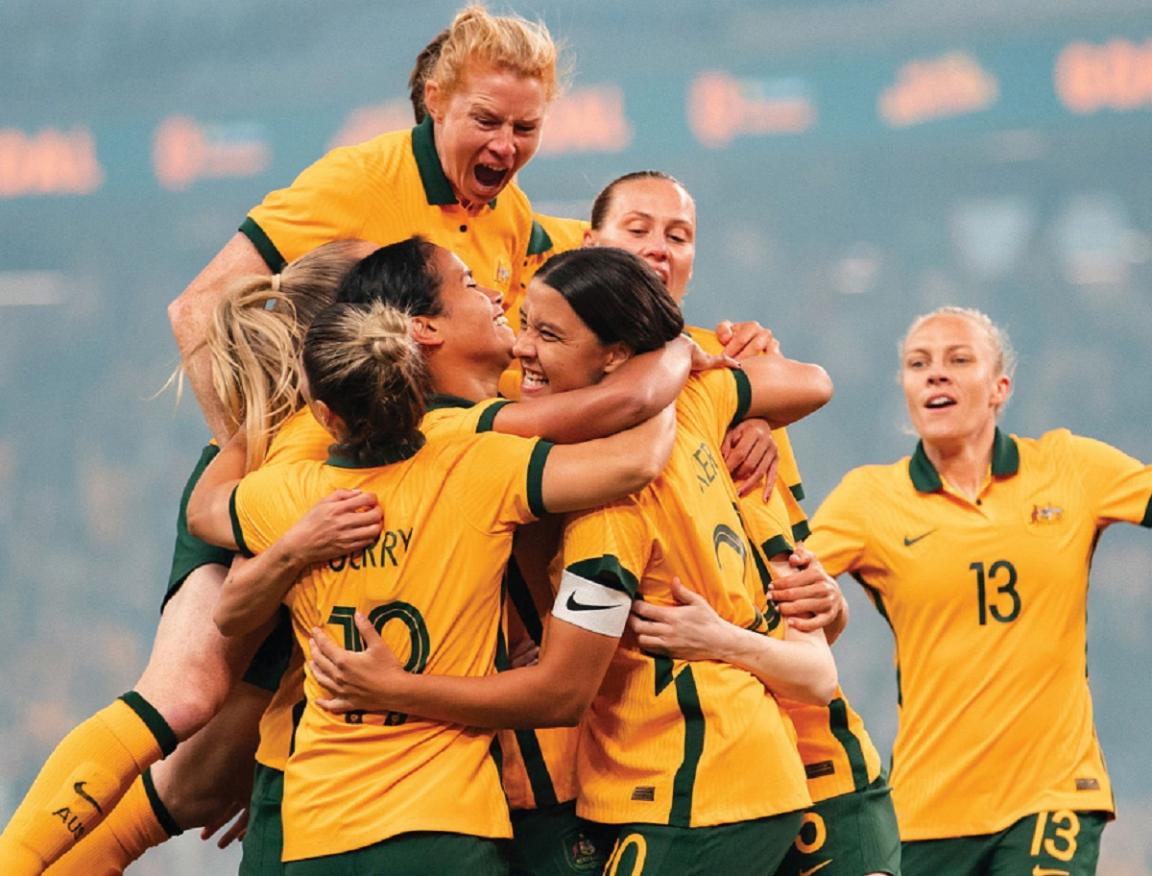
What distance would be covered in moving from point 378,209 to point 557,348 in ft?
3.25

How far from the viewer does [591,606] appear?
94.7 inches

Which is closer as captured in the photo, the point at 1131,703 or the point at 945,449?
the point at 945,449

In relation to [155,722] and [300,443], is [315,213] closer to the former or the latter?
[300,443]

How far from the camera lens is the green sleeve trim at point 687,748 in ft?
8.00

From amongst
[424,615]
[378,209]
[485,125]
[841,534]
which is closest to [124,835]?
[424,615]

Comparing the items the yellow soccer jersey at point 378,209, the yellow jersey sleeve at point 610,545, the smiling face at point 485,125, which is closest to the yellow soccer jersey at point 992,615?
the yellow soccer jersey at point 378,209

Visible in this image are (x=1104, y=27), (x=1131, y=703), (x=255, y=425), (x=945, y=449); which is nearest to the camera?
(x=255, y=425)

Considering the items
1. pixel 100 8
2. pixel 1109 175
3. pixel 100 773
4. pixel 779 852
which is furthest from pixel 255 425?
pixel 100 8

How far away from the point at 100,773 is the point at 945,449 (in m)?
2.54

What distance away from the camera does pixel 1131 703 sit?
11.8m

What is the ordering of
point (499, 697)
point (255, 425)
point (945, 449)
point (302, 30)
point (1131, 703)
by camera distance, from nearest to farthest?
point (499, 697) → point (255, 425) → point (945, 449) → point (1131, 703) → point (302, 30)

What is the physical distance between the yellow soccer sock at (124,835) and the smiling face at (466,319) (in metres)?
1.34

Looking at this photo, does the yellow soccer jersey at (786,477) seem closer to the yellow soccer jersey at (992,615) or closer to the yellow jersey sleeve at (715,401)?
the yellow jersey sleeve at (715,401)

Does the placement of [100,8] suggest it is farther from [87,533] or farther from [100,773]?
[100,773]
